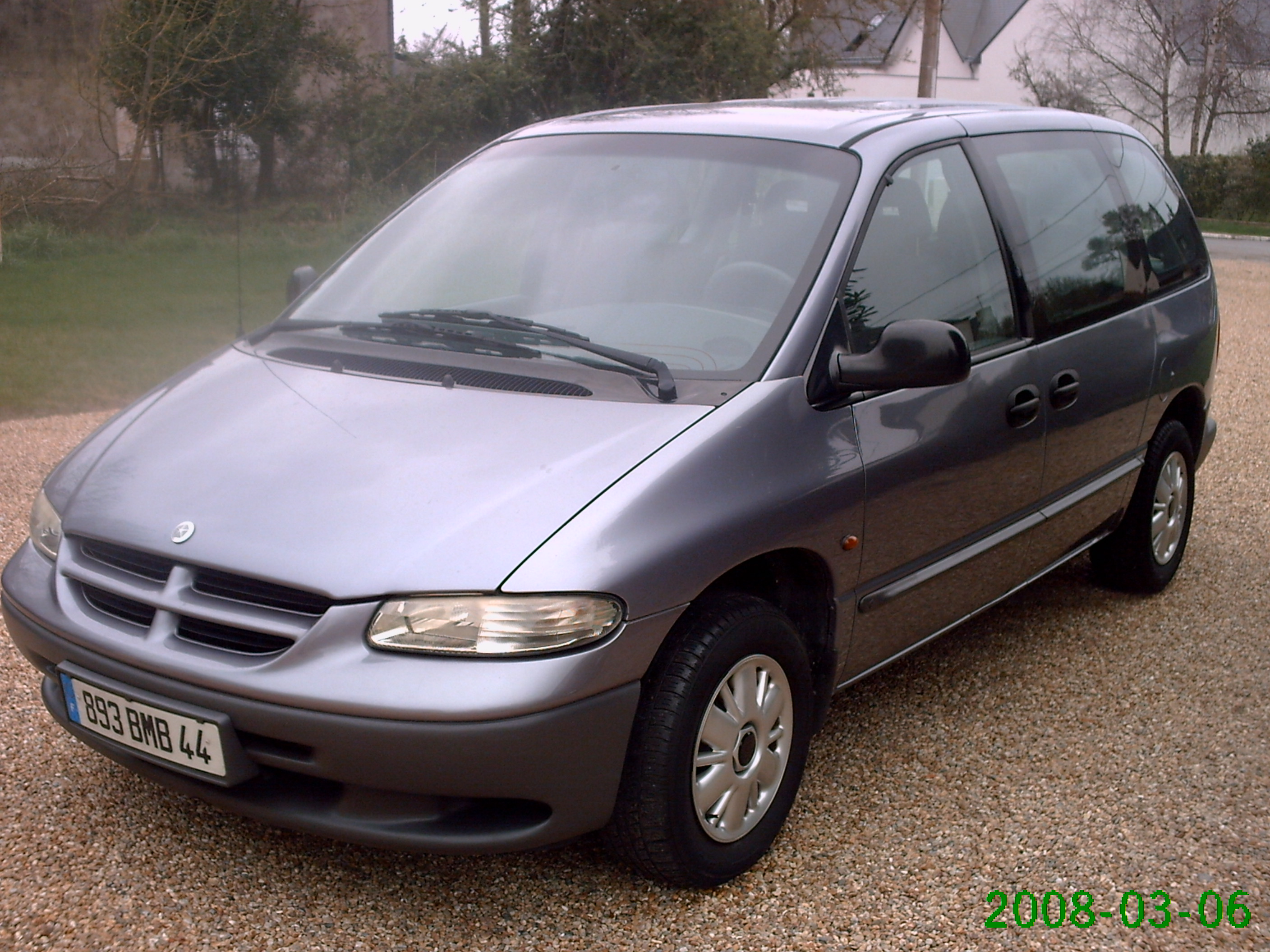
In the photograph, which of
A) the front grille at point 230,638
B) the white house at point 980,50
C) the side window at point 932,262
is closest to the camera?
the front grille at point 230,638

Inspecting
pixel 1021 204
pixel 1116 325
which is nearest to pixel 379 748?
pixel 1021 204

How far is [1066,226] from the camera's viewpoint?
4.09m

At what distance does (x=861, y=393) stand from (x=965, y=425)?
469 mm

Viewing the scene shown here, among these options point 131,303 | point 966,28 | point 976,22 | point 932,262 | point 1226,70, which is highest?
point 976,22

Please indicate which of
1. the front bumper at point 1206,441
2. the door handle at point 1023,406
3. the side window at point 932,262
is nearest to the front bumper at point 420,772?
the side window at point 932,262

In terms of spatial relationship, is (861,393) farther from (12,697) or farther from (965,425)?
(12,697)

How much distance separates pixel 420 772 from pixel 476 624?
30 centimetres

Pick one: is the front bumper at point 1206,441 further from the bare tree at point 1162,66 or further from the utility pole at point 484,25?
the bare tree at point 1162,66

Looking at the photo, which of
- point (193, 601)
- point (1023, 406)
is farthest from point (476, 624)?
point (1023, 406)

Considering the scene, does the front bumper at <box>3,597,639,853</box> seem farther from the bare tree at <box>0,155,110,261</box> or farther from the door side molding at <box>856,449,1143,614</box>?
the bare tree at <box>0,155,110,261</box>

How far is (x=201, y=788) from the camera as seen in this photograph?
2562mm

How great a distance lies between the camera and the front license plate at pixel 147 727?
2.46 metres

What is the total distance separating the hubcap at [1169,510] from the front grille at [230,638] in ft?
11.4

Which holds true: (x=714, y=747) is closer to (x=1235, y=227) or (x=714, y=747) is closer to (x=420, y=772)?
(x=420, y=772)
